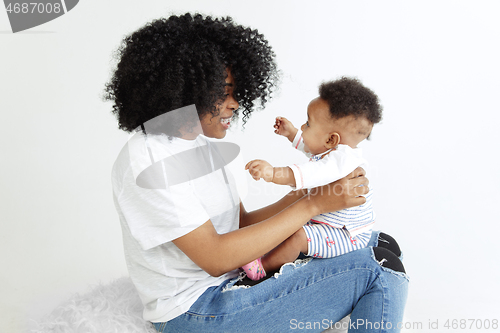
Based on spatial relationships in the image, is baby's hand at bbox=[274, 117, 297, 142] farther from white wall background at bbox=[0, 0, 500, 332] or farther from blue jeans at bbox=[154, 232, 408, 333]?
blue jeans at bbox=[154, 232, 408, 333]

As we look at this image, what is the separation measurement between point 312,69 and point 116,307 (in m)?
1.82

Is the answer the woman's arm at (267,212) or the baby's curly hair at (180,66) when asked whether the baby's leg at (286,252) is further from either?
the baby's curly hair at (180,66)

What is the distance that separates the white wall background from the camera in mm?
2404

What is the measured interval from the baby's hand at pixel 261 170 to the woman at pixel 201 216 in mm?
130

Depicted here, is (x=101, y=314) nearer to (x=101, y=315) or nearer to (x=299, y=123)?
(x=101, y=315)

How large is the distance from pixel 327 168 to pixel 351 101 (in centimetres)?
28

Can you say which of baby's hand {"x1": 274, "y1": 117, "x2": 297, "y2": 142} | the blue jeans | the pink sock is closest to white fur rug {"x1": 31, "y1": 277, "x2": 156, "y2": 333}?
the blue jeans

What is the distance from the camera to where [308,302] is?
53.9 inches

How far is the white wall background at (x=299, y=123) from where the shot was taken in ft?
7.89

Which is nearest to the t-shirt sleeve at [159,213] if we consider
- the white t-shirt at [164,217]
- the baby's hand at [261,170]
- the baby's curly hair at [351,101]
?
the white t-shirt at [164,217]

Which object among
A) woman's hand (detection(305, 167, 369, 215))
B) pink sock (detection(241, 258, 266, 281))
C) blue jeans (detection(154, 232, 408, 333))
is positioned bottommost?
blue jeans (detection(154, 232, 408, 333))

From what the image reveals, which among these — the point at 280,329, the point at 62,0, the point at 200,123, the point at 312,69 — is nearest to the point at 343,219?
the point at 280,329

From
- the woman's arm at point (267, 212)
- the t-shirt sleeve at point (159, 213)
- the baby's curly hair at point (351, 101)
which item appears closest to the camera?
the t-shirt sleeve at point (159, 213)

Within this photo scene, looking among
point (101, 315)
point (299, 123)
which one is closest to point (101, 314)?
point (101, 315)
